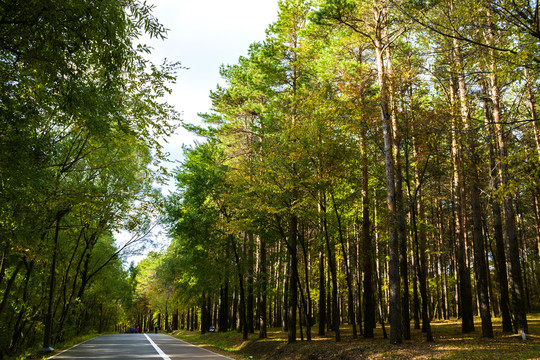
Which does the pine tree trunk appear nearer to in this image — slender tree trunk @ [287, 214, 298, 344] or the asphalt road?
slender tree trunk @ [287, 214, 298, 344]

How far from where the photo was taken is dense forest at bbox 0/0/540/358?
265 inches

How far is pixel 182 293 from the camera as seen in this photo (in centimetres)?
2825

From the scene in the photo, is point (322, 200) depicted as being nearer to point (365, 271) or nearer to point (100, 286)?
point (365, 271)

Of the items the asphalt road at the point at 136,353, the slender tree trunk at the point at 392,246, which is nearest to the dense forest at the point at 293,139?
the slender tree trunk at the point at 392,246

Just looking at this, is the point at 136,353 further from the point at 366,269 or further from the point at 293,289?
the point at 366,269

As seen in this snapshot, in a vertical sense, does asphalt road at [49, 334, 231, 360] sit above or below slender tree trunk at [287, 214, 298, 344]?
below

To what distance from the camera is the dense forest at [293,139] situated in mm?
6719

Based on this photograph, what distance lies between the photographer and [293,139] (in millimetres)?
14469

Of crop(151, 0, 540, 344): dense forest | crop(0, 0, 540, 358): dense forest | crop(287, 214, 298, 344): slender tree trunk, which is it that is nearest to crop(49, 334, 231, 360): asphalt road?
crop(0, 0, 540, 358): dense forest

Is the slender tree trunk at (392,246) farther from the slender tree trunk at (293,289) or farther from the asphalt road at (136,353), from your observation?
the asphalt road at (136,353)

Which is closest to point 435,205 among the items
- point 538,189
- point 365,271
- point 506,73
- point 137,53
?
point 538,189

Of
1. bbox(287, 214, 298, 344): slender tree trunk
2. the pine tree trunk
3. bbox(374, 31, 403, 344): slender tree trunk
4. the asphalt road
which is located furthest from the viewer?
bbox(287, 214, 298, 344): slender tree trunk

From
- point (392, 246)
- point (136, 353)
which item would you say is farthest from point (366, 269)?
point (136, 353)

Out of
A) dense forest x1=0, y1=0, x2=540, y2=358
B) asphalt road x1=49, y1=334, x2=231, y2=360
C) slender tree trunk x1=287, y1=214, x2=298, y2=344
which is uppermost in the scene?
dense forest x1=0, y1=0, x2=540, y2=358
